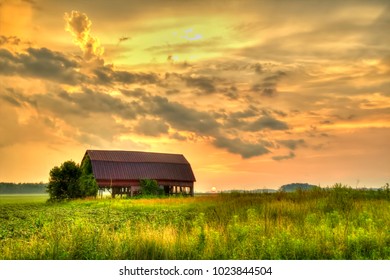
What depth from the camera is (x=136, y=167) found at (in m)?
56.9

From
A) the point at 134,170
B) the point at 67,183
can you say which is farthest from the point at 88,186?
the point at 134,170

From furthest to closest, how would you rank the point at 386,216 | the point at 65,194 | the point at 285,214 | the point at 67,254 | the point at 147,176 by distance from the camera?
1. the point at 147,176
2. the point at 65,194
3. the point at 285,214
4. the point at 386,216
5. the point at 67,254

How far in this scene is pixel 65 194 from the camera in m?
48.5

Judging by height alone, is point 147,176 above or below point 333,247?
above

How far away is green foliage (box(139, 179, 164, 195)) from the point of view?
54250mm

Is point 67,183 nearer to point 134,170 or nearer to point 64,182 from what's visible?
point 64,182

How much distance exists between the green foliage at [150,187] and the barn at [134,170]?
32.4 inches

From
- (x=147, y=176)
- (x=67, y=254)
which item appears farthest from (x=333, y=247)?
(x=147, y=176)

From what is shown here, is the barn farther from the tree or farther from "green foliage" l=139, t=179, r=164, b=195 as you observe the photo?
the tree

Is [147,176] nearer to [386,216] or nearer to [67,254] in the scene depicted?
[386,216]

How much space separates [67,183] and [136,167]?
9.99 meters

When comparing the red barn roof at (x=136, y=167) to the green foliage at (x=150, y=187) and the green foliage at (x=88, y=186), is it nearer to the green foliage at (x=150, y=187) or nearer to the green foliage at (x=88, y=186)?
the green foliage at (x=150, y=187)
